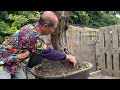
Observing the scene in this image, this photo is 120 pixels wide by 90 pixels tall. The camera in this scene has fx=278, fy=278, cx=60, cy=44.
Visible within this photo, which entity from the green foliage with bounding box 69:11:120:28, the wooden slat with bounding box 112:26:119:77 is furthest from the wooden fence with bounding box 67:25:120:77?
the green foliage with bounding box 69:11:120:28

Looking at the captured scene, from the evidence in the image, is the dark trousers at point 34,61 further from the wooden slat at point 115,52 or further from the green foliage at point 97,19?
the green foliage at point 97,19

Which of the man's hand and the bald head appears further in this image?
the man's hand

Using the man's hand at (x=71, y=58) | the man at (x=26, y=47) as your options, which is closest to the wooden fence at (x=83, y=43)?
the man's hand at (x=71, y=58)

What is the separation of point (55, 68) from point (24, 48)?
1.53ft

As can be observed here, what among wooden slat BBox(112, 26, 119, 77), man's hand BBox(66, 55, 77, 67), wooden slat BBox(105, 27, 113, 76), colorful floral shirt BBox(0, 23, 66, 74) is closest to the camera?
colorful floral shirt BBox(0, 23, 66, 74)

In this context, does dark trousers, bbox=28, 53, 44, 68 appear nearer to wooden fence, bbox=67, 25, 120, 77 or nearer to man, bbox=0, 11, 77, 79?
man, bbox=0, 11, 77, 79

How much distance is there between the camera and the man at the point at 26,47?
2244mm

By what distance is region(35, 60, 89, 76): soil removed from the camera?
2557mm

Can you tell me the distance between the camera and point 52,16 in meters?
→ 2.26

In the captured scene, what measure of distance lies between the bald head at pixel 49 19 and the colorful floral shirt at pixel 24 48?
0.22 ft

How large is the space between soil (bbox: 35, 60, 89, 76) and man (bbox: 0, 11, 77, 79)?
Result: 0.25 meters
